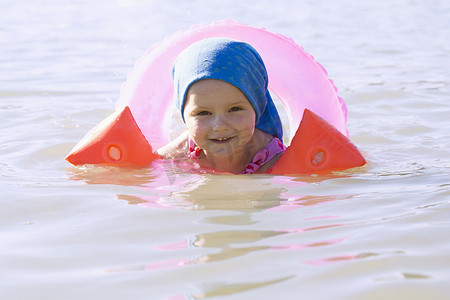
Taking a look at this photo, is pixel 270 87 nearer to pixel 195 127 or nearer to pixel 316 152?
pixel 316 152

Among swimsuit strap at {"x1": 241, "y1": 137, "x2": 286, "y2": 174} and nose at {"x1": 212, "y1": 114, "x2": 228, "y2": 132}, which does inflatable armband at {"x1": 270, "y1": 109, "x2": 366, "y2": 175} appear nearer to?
swimsuit strap at {"x1": 241, "y1": 137, "x2": 286, "y2": 174}

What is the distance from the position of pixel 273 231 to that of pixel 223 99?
1.16 m

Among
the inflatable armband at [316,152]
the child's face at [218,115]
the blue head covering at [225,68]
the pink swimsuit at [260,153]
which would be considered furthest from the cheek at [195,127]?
the inflatable armband at [316,152]

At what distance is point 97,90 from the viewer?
259 inches

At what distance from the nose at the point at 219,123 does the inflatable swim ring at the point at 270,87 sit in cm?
39

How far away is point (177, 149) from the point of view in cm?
384

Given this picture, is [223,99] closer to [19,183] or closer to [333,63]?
[19,183]

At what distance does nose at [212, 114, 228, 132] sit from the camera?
3.29m

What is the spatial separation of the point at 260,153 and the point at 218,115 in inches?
17.3

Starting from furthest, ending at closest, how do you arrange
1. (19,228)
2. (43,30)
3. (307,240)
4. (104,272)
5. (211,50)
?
(43,30) < (211,50) < (19,228) < (307,240) < (104,272)

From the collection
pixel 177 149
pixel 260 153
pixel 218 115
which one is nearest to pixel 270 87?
pixel 260 153

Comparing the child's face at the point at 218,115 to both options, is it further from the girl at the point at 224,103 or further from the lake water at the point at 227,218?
the lake water at the point at 227,218

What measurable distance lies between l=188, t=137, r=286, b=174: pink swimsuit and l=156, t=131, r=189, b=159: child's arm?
0.05 metres

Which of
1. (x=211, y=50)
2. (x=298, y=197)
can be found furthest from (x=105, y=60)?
(x=298, y=197)
